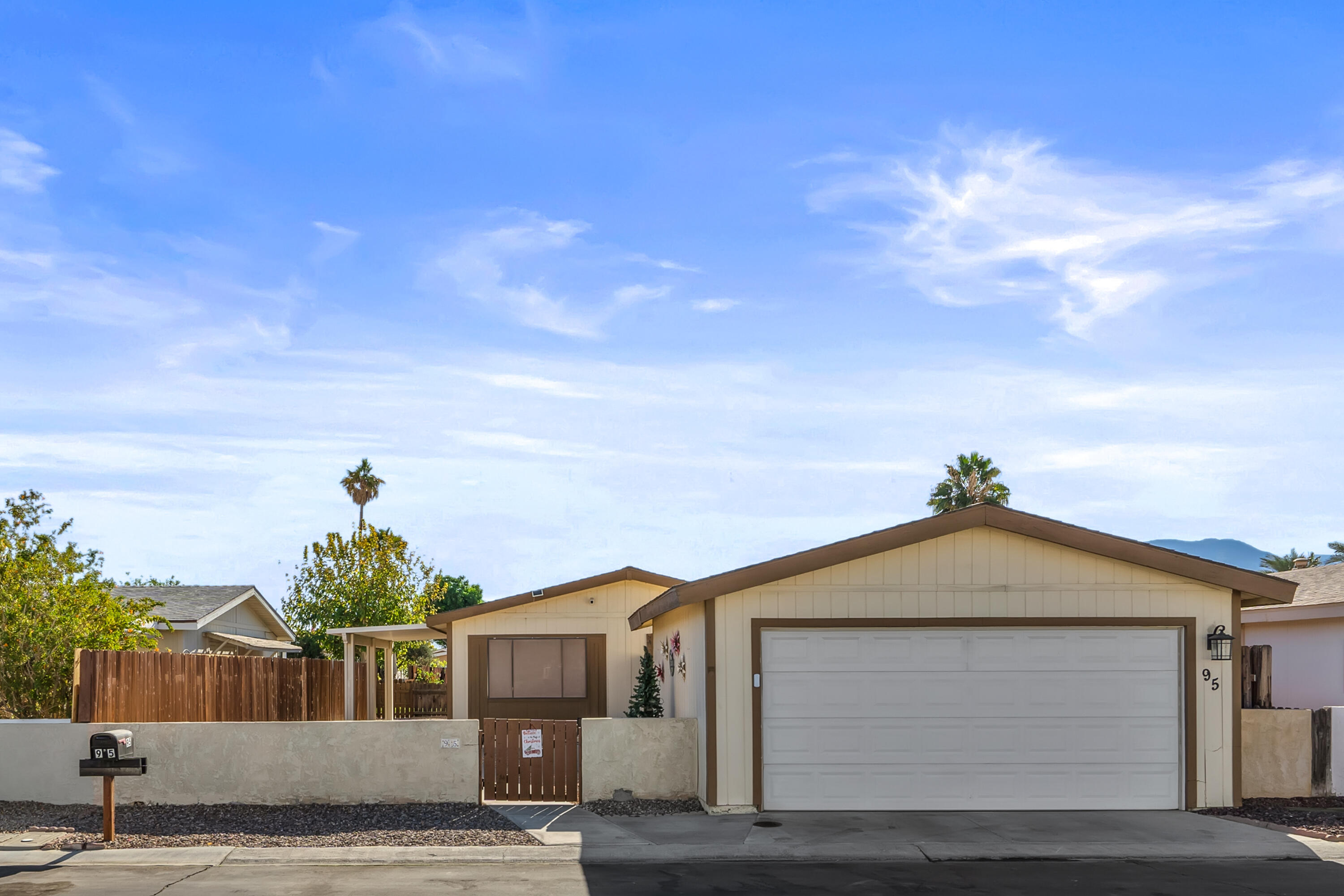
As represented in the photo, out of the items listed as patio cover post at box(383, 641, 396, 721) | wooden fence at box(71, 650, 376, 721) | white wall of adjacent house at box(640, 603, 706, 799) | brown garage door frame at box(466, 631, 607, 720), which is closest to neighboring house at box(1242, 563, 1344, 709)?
white wall of adjacent house at box(640, 603, 706, 799)

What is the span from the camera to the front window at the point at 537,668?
22109 millimetres

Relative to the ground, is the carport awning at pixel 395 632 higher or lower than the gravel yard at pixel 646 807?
higher

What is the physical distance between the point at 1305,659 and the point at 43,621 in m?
19.8

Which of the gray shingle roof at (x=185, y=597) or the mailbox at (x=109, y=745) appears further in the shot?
the gray shingle roof at (x=185, y=597)

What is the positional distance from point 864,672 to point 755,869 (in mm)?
3967

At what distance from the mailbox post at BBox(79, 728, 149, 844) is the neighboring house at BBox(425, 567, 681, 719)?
918 centimetres

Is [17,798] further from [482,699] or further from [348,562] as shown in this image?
[348,562]

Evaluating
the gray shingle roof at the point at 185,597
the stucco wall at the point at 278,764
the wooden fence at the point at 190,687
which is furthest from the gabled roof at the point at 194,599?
the stucco wall at the point at 278,764

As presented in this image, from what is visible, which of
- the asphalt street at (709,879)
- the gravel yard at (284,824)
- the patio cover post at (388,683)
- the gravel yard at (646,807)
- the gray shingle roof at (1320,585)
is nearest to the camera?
the asphalt street at (709,879)

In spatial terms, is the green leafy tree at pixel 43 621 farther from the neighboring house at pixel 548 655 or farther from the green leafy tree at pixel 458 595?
the green leafy tree at pixel 458 595

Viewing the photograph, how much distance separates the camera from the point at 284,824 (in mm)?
13875

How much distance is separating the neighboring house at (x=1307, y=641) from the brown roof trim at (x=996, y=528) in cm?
592

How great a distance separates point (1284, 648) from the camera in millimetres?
22031

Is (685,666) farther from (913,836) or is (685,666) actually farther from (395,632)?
(395,632)
